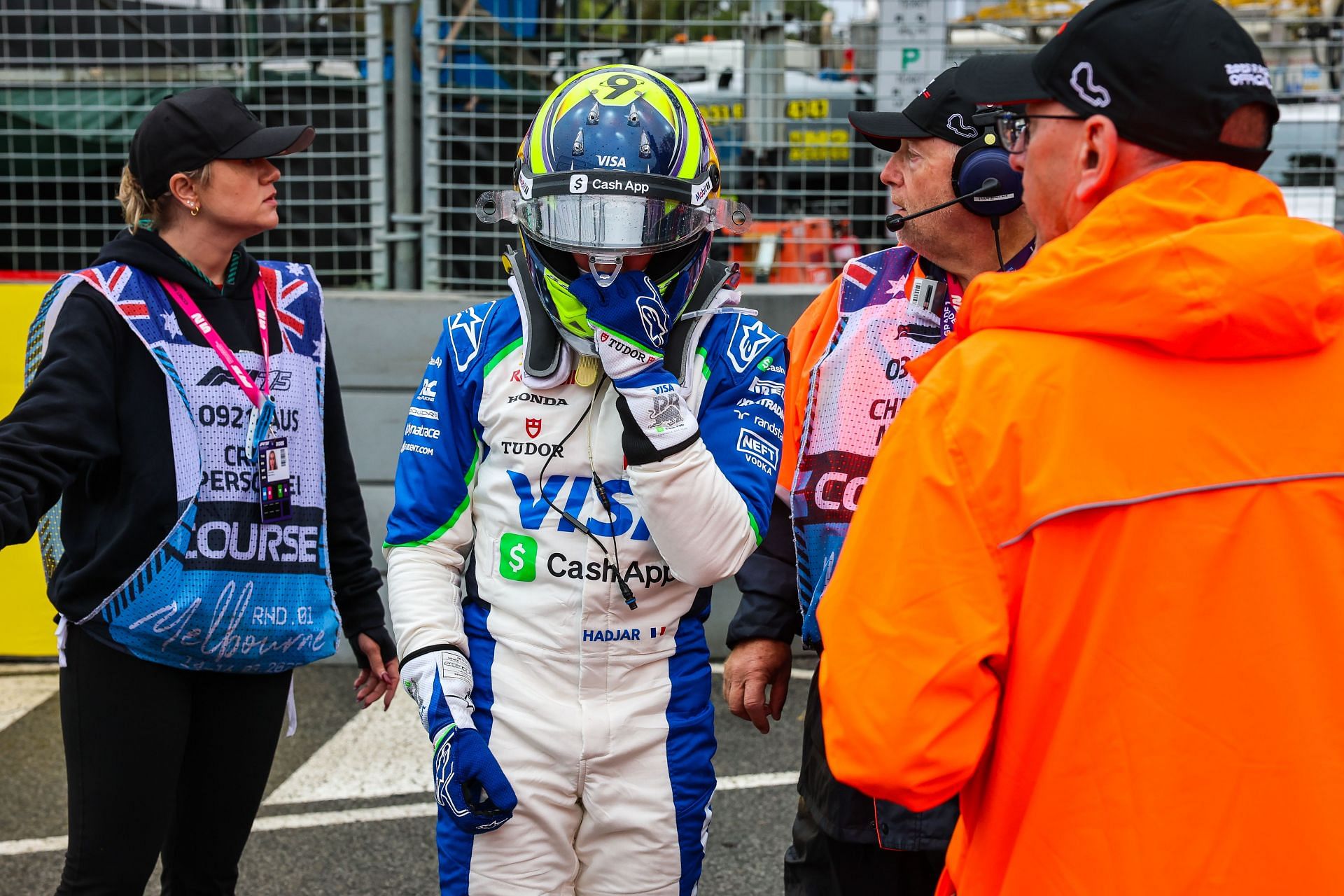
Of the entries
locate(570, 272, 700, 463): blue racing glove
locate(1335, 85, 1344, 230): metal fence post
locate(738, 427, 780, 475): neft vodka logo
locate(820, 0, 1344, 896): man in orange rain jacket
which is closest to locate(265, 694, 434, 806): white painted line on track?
locate(738, 427, 780, 475): neft vodka logo

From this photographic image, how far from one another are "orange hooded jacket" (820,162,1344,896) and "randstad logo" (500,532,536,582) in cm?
90

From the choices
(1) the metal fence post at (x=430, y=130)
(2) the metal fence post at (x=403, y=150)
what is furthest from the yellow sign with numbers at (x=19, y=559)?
(1) the metal fence post at (x=430, y=130)

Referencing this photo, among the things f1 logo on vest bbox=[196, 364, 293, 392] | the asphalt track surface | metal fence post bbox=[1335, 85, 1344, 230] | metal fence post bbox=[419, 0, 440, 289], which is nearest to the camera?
f1 logo on vest bbox=[196, 364, 293, 392]

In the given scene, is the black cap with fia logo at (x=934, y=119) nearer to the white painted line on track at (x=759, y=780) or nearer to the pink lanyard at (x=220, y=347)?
the pink lanyard at (x=220, y=347)

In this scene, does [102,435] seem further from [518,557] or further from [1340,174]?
[1340,174]

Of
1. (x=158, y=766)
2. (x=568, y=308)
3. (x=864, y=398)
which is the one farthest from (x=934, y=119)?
(x=158, y=766)

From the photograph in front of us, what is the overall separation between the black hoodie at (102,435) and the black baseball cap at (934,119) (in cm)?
145

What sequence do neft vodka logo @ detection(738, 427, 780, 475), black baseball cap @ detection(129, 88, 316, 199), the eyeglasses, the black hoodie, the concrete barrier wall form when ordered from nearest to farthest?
1. the eyeglasses
2. neft vodka logo @ detection(738, 427, 780, 475)
3. the black hoodie
4. black baseball cap @ detection(129, 88, 316, 199)
5. the concrete barrier wall

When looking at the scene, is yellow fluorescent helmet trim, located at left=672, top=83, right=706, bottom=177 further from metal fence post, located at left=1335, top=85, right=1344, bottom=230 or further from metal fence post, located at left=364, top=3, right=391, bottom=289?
metal fence post, located at left=1335, top=85, right=1344, bottom=230

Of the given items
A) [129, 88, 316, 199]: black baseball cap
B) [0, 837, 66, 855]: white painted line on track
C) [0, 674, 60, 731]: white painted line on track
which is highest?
[129, 88, 316, 199]: black baseball cap

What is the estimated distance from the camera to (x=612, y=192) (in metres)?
2.20

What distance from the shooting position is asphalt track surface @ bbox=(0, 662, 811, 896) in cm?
383

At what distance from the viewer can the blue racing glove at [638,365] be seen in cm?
212

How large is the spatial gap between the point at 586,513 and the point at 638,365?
292 mm
